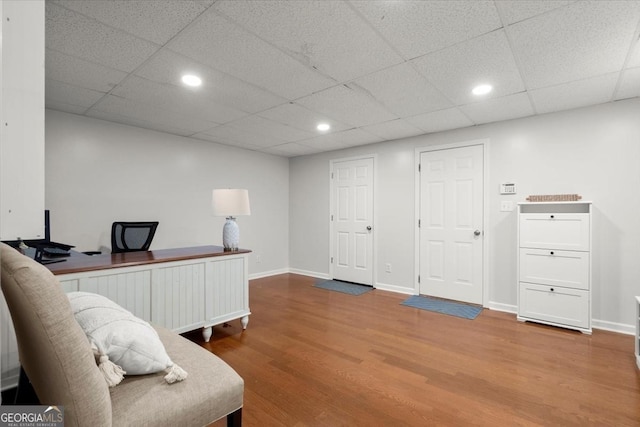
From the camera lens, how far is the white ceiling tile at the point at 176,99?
2.63 metres

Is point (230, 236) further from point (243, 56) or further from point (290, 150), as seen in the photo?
point (290, 150)

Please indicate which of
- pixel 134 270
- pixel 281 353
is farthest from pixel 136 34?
pixel 281 353

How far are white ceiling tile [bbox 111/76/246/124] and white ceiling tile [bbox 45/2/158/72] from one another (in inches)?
13.0

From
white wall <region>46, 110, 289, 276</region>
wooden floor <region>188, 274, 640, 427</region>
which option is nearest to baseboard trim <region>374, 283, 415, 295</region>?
wooden floor <region>188, 274, 640, 427</region>

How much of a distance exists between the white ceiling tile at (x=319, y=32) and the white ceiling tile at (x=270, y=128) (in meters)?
1.48

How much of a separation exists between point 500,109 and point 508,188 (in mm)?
956

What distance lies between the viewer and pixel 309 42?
195cm

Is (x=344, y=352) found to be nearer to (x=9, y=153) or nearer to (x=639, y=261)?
(x=9, y=153)

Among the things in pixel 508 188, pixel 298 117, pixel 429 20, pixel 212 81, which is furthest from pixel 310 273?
pixel 429 20

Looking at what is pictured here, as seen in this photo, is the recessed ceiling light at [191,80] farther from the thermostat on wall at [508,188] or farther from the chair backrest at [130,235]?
the thermostat on wall at [508,188]

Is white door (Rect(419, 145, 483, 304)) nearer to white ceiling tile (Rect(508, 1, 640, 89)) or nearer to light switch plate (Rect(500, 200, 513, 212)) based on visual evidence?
light switch plate (Rect(500, 200, 513, 212))

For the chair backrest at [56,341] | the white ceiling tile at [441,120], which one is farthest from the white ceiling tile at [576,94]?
the chair backrest at [56,341]

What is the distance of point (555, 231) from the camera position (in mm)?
3057

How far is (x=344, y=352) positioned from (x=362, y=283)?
7.90 ft
